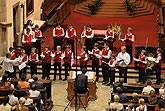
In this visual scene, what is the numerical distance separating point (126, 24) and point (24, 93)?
42.2 ft

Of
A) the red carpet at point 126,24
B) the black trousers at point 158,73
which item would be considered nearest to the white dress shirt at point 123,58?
the black trousers at point 158,73

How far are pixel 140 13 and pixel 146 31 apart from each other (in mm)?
2969

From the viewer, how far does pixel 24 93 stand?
14883mm

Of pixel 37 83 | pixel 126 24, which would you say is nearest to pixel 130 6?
pixel 126 24

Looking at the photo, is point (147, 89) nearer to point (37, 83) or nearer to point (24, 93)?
point (37, 83)

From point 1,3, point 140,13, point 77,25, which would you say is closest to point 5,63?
point 1,3

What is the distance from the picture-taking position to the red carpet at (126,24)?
79.3 feet

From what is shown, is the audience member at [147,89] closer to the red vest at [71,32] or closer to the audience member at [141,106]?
the audience member at [141,106]

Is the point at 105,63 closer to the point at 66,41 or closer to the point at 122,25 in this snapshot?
the point at 66,41

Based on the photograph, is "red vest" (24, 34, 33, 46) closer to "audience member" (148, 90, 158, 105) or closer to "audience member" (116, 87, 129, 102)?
"audience member" (116, 87, 129, 102)

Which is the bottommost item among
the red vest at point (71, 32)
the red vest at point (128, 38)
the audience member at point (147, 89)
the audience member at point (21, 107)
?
the audience member at point (21, 107)

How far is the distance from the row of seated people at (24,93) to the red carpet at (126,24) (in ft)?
25.3

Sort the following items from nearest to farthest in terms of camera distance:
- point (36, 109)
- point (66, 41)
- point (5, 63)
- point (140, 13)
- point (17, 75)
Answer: point (36, 109) → point (5, 63) → point (17, 75) → point (66, 41) → point (140, 13)

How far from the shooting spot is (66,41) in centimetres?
2169
